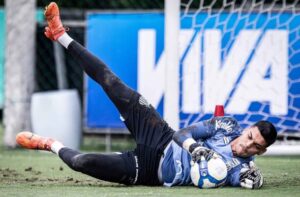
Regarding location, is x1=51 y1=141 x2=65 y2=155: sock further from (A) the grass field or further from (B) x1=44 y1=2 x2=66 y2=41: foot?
(B) x1=44 y1=2 x2=66 y2=41: foot

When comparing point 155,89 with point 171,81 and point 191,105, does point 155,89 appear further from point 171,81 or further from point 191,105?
point 171,81

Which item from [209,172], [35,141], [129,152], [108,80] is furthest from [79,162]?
[209,172]

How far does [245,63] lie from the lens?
1051cm

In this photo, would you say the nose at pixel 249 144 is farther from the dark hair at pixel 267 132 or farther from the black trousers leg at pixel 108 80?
the black trousers leg at pixel 108 80

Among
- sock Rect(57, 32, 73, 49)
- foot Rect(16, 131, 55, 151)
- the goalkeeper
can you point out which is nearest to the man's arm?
the goalkeeper

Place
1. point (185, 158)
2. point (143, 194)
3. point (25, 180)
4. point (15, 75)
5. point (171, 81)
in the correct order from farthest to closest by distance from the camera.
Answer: point (15, 75), point (171, 81), point (25, 180), point (185, 158), point (143, 194)

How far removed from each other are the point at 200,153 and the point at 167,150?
449 millimetres

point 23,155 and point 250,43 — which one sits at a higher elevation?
point 250,43

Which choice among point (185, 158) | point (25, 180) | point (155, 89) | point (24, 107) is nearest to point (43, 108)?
point (24, 107)

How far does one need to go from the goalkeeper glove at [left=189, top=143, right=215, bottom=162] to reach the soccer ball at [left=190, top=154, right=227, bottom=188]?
1.1 inches

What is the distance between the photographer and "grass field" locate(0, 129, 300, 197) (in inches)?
267

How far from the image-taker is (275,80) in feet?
34.3

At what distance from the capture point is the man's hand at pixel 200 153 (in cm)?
682

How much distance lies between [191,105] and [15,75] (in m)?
2.16
